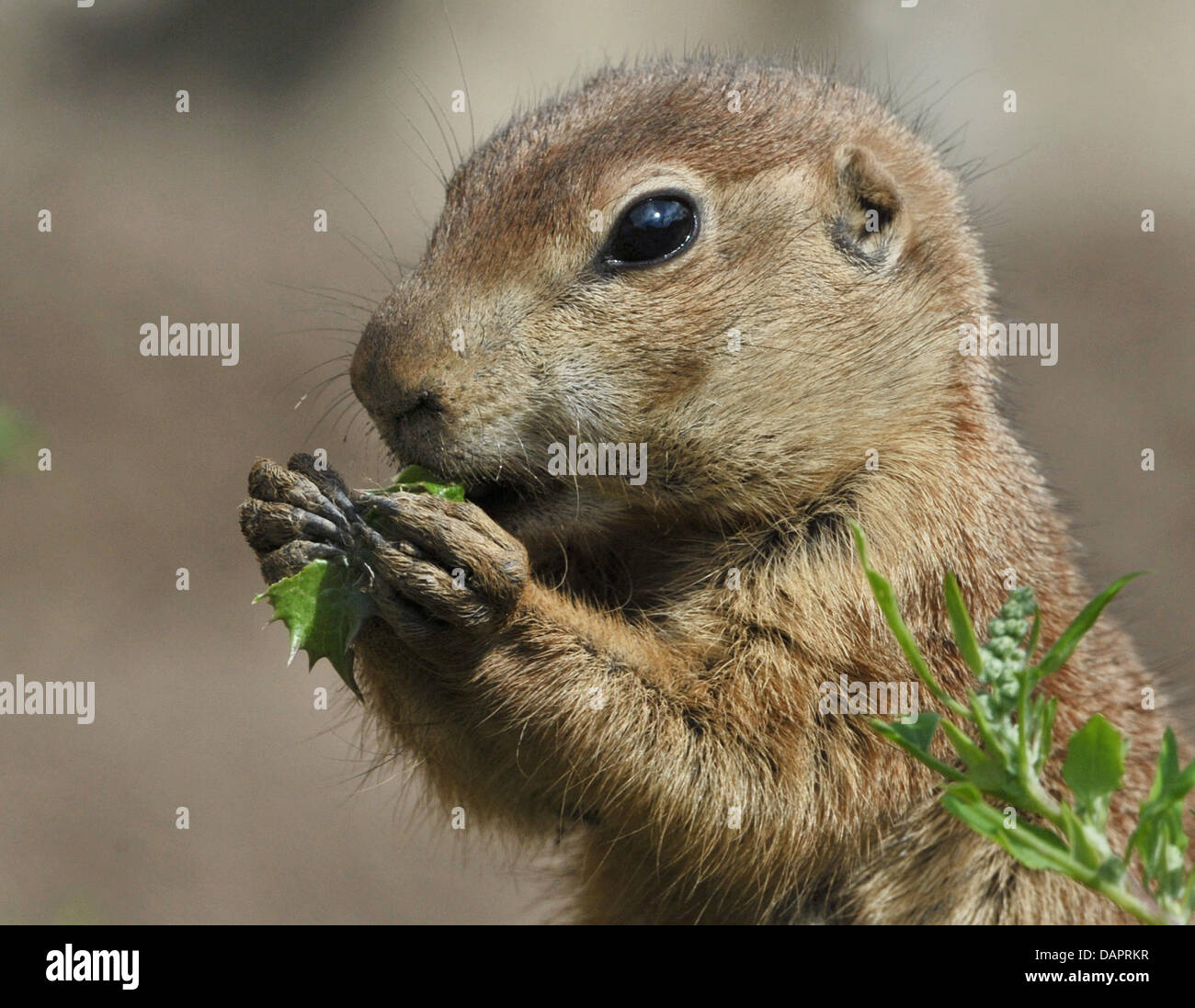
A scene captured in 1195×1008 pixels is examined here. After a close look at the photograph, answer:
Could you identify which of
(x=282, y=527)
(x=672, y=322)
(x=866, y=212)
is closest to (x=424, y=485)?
(x=282, y=527)

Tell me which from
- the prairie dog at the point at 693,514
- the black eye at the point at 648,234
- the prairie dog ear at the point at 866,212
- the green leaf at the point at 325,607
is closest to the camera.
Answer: the green leaf at the point at 325,607

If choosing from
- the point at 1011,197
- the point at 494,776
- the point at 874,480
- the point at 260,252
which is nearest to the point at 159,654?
the point at 260,252

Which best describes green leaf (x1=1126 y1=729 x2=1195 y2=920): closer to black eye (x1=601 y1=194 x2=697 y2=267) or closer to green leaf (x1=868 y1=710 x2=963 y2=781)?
green leaf (x1=868 y1=710 x2=963 y2=781)

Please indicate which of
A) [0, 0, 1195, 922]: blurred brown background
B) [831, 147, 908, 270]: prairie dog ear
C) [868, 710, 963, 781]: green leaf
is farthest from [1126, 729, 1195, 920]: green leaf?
[0, 0, 1195, 922]: blurred brown background

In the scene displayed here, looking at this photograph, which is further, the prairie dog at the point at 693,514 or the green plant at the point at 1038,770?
the prairie dog at the point at 693,514

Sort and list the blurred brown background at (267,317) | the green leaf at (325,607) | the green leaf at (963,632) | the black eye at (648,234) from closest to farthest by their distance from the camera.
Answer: the green leaf at (963,632), the green leaf at (325,607), the black eye at (648,234), the blurred brown background at (267,317)

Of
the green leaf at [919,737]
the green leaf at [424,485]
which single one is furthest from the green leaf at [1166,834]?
the green leaf at [424,485]

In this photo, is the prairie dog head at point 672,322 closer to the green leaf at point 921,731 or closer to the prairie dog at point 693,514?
the prairie dog at point 693,514
